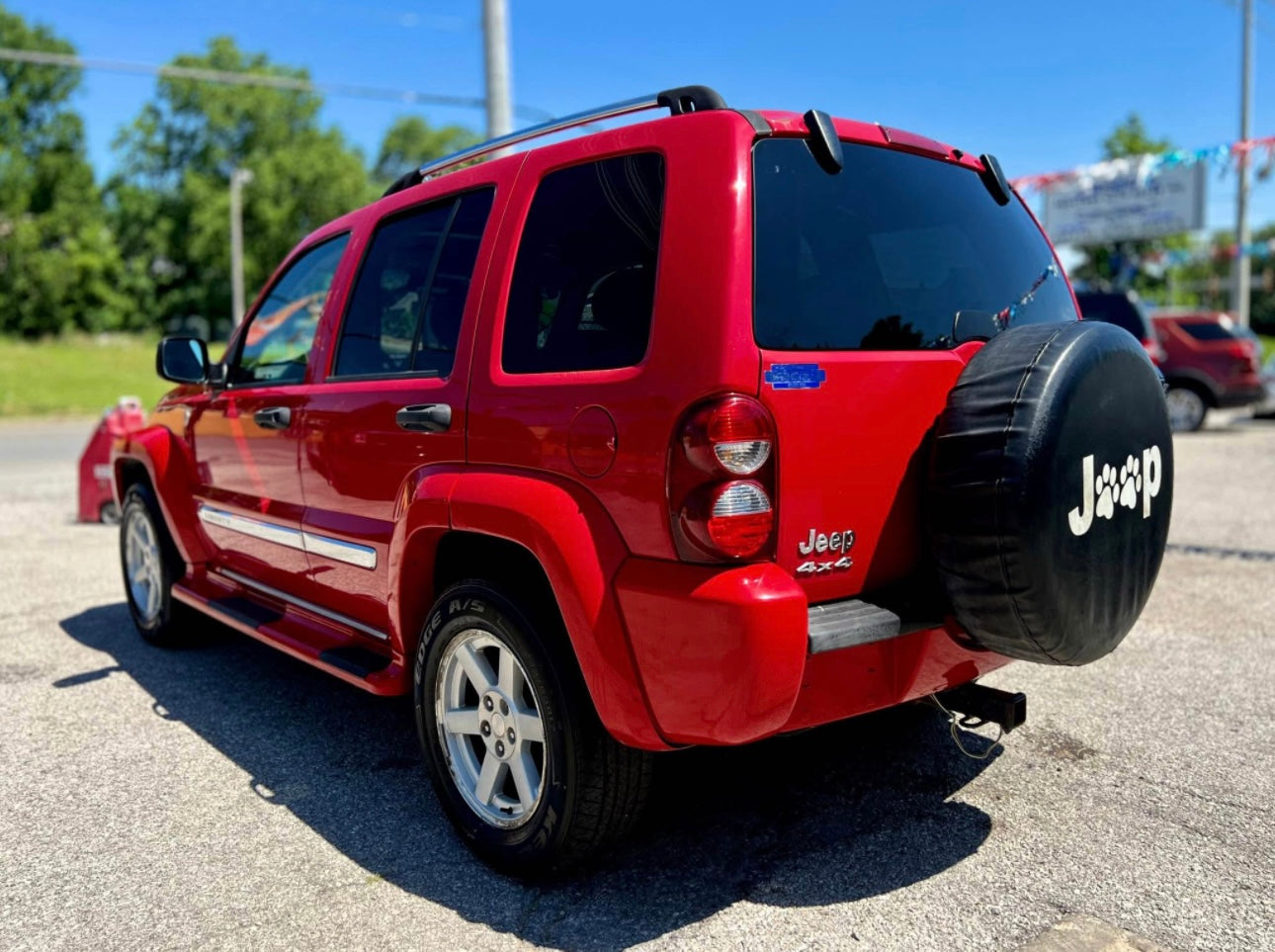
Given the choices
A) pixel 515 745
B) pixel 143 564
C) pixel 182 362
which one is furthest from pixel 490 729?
pixel 143 564

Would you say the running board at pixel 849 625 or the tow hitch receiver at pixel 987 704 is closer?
the running board at pixel 849 625

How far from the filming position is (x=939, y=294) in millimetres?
2893

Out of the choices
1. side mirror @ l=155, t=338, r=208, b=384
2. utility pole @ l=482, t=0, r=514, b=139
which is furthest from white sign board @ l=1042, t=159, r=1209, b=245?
side mirror @ l=155, t=338, r=208, b=384

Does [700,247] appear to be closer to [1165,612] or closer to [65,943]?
[65,943]

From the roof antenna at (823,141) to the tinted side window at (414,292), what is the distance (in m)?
1.02

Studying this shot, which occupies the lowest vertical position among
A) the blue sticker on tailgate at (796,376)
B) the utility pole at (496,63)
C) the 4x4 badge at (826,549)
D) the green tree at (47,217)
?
the 4x4 badge at (826,549)

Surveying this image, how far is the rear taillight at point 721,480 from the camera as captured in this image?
91.0 inches

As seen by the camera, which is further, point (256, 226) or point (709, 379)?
point (256, 226)

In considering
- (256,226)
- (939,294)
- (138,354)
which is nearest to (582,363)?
(939,294)

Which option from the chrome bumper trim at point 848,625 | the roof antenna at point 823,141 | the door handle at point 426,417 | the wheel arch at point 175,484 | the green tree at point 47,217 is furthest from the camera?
the green tree at point 47,217

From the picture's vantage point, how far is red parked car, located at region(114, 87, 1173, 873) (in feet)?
7.78

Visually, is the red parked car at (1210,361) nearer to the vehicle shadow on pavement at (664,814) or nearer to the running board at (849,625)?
the vehicle shadow on pavement at (664,814)

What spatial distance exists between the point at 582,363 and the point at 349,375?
4.13 ft

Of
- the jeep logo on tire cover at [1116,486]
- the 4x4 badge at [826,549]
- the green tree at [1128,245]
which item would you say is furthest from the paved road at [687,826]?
the green tree at [1128,245]
